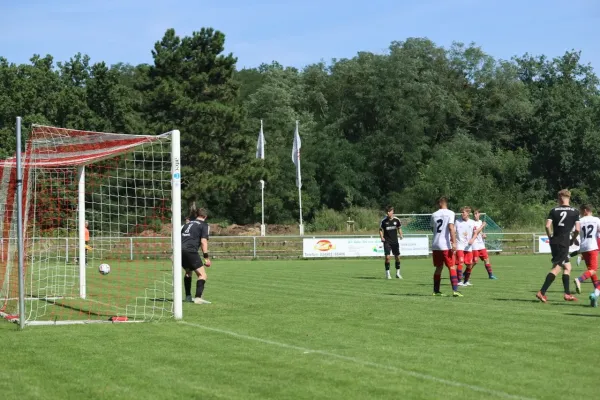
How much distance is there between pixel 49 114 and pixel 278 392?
6553 centimetres

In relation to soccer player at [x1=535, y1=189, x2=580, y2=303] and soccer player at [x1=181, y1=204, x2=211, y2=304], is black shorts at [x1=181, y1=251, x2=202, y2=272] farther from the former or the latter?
soccer player at [x1=535, y1=189, x2=580, y2=303]

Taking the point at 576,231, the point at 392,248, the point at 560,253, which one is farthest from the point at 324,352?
the point at 392,248

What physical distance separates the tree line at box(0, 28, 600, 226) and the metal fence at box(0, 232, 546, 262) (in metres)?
11.5

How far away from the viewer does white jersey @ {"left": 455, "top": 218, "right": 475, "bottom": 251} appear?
2238cm

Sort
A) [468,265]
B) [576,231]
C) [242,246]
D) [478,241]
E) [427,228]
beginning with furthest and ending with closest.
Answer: [427,228] < [242,246] < [478,241] < [468,265] < [576,231]

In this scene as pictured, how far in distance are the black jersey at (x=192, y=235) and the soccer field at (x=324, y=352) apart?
129cm

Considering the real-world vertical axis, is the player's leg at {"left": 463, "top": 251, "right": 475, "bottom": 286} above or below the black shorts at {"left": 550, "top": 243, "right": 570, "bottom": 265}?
below

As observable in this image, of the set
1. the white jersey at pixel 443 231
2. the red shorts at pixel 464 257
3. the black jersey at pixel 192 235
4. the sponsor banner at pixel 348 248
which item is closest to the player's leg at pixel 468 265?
the red shorts at pixel 464 257

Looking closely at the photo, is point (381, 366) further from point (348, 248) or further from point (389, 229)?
point (348, 248)

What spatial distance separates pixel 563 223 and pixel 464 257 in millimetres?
6215

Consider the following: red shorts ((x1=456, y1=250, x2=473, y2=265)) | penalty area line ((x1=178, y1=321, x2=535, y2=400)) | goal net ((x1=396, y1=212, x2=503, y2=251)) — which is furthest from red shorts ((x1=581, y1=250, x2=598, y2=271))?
goal net ((x1=396, y1=212, x2=503, y2=251))

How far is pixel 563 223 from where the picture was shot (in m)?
16.2

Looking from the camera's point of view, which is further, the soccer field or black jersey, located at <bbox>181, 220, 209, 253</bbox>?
black jersey, located at <bbox>181, 220, 209, 253</bbox>

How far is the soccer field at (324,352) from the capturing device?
8.14 metres
